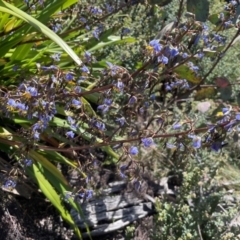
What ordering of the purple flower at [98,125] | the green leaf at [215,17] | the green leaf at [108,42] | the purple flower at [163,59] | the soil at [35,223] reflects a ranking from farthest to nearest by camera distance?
the green leaf at [108,42] → the soil at [35,223] → the green leaf at [215,17] → the purple flower at [98,125] → the purple flower at [163,59]

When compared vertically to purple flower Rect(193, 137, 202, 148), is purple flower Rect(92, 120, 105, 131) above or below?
above

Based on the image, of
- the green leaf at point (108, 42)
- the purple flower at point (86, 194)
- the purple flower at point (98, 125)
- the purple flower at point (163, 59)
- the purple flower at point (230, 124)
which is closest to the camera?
the purple flower at point (230, 124)

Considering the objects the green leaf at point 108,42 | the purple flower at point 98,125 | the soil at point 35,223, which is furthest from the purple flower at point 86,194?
the green leaf at point 108,42

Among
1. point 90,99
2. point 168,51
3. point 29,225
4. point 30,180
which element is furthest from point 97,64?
point 168,51

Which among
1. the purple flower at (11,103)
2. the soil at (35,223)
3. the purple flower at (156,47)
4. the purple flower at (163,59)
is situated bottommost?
the soil at (35,223)

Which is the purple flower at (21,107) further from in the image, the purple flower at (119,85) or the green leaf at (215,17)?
the green leaf at (215,17)

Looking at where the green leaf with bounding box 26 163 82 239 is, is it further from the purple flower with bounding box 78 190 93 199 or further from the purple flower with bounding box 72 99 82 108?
the purple flower with bounding box 72 99 82 108

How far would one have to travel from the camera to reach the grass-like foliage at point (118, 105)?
5.17 feet

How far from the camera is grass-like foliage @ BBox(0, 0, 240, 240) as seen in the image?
1.58m

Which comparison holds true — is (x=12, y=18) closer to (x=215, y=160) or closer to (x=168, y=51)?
(x=168, y=51)

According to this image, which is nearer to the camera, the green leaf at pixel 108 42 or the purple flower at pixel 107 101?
the purple flower at pixel 107 101

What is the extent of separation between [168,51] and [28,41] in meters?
0.97

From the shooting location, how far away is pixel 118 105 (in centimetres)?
246

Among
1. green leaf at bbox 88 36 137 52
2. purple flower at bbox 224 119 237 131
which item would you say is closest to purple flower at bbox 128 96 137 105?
purple flower at bbox 224 119 237 131
